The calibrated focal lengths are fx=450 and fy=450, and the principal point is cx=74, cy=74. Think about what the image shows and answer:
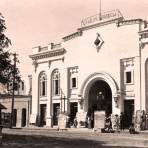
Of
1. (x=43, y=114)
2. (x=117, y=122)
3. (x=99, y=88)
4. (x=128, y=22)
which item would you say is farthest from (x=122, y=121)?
(x=43, y=114)

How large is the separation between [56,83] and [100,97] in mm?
7022

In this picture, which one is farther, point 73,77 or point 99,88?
point 73,77

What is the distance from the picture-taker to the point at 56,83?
170 feet

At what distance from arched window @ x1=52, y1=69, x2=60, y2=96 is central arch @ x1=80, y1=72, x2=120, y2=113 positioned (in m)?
4.67

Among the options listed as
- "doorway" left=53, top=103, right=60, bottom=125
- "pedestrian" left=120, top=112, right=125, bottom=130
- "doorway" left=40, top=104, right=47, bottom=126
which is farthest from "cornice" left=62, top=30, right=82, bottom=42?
"pedestrian" left=120, top=112, right=125, bottom=130

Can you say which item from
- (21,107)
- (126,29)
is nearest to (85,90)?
(126,29)

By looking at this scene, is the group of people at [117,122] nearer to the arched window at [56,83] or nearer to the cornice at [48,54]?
the arched window at [56,83]

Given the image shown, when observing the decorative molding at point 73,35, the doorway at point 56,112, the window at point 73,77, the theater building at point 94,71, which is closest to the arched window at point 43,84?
the theater building at point 94,71

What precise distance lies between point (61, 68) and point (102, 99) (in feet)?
21.9

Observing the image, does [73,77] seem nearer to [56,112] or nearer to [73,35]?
[73,35]

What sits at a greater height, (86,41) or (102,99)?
(86,41)

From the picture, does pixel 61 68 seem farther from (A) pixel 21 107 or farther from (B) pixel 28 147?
(B) pixel 28 147

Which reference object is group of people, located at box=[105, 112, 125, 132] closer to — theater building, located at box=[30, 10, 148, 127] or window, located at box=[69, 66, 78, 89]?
theater building, located at box=[30, 10, 148, 127]

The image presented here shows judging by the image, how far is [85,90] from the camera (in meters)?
47.3
